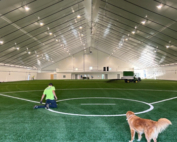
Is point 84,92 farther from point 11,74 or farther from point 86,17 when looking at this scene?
point 11,74

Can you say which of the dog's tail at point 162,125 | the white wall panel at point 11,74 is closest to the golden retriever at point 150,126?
the dog's tail at point 162,125

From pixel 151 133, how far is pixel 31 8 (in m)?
20.8

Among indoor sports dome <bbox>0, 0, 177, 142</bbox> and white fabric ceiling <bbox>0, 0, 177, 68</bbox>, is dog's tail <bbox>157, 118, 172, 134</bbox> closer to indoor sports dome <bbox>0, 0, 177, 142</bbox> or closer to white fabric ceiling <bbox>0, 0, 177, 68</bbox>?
indoor sports dome <bbox>0, 0, 177, 142</bbox>

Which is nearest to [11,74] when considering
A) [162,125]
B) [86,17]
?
[86,17]

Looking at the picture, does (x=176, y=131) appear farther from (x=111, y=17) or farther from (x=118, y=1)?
(x=111, y=17)

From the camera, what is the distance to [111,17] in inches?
1034

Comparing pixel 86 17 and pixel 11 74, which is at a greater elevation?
pixel 86 17

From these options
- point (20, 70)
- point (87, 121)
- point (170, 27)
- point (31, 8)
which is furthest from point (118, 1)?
point (20, 70)

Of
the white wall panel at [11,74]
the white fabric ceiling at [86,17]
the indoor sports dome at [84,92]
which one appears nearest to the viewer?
the indoor sports dome at [84,92]

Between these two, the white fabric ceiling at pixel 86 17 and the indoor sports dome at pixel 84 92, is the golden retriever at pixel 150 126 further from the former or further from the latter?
the white fabric ceiling at pixel 86 17

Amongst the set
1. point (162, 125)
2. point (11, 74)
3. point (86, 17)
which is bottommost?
point (162, 125)

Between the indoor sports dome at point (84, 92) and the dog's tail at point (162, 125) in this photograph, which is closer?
the dog's tail at point (162, 125)

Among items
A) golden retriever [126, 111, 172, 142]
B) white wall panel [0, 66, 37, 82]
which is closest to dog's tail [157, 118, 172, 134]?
golden retriever [126, 111, 172, 142]

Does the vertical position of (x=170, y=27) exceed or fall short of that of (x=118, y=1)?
it falls short
